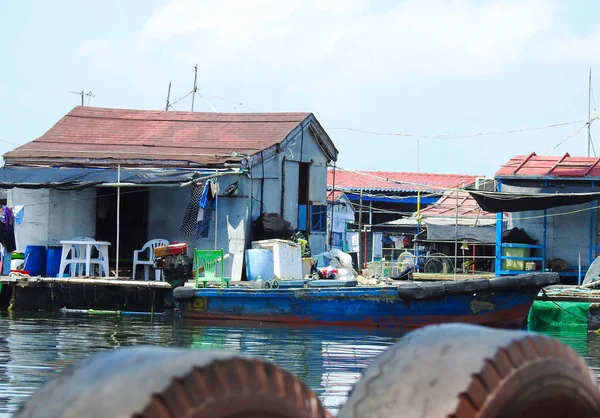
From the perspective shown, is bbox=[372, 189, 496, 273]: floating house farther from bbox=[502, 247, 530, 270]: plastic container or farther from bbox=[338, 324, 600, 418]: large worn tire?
bbox=[338, 324, 600, 418]: large worn tire

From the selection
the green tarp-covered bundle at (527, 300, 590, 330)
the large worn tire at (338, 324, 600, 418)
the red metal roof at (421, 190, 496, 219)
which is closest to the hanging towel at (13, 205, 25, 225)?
the green tarp-covered bundle at (527, 300, 590, 330)

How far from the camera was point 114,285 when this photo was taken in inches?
663

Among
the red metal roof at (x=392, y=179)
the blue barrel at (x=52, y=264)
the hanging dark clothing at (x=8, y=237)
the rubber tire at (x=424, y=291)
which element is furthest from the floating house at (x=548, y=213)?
the red metal roof at (x=392, y=179)

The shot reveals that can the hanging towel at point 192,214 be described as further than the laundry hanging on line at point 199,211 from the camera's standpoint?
Yes

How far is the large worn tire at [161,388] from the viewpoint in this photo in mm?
2107

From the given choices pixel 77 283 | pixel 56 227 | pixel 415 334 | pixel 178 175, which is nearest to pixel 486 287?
pixel 178 175

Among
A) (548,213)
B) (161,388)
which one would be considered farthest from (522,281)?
(161,388)

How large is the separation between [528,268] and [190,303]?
25.3ft

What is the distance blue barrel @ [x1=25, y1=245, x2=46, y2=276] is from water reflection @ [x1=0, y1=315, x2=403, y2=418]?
207 centimetres

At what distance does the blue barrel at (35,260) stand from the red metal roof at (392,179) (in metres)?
23.3

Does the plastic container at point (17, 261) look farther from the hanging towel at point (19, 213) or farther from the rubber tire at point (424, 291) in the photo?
the rubber tire at point (424, 291)

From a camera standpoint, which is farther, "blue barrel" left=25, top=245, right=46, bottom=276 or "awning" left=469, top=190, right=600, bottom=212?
"awning" left=469, top=190, right=600, bottom=212

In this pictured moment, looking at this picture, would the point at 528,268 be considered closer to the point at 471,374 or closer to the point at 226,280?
the point at 226,280

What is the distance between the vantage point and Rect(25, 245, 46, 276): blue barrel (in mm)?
18156
